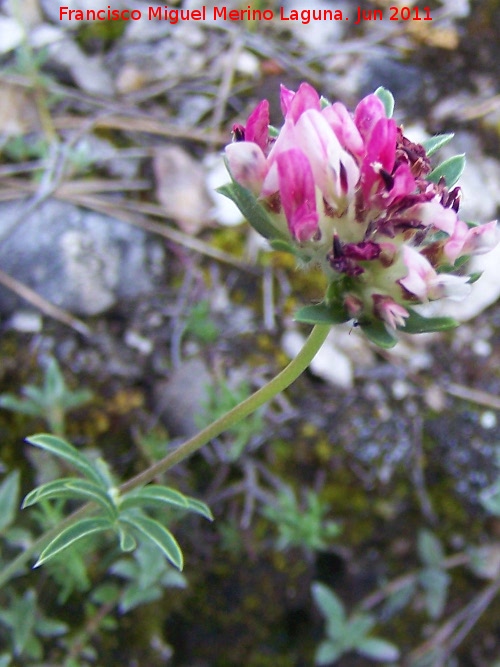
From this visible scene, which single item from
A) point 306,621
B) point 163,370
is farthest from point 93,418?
point 306,621

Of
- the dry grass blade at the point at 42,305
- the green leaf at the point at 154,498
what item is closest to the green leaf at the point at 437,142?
the green leaf at the point at 154,498

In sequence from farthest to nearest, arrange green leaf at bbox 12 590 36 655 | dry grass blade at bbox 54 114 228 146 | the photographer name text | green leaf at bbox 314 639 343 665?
the photographer name text < dry grass blade at bbox 54 114 228 146 < green leaf at bbox 314 639 343 665 < green leaf at bbox 12 590 36 655

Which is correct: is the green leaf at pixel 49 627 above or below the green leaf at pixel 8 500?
below

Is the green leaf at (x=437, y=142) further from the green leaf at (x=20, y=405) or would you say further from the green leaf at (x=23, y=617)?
the green leaf at (x=23, y=617)

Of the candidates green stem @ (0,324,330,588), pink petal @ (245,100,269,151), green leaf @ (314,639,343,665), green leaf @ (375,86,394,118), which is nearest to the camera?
green stem @ (0,324,330,588)

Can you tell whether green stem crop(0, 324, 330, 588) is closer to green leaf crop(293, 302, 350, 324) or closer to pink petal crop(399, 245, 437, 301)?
green leaf crop(293, 302, 350, 324)

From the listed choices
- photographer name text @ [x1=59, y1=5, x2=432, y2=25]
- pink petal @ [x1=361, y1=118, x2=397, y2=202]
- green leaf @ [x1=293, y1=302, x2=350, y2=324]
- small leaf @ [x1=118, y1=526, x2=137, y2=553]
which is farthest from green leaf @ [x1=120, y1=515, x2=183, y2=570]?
photographer name text @ [x1=59, y1=5, x2=432, y2=25]
